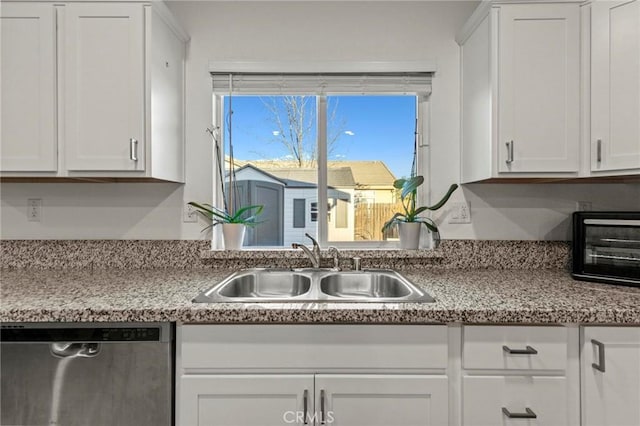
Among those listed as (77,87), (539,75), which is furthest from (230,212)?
(539,75)

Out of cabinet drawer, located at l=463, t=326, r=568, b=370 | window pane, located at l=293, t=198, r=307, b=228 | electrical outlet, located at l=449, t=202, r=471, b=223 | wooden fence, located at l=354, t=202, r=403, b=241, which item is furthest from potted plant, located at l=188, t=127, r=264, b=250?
cabinet drawer, located at l=463, t=326, r=568, b=370

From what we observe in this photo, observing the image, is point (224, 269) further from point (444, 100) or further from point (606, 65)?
point (606, 65)

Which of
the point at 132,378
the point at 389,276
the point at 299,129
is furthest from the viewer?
the point at 299,129

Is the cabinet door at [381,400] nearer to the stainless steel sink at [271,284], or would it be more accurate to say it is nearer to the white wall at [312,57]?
the stainless steel sink at [271,284]

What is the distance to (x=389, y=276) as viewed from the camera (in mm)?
1670

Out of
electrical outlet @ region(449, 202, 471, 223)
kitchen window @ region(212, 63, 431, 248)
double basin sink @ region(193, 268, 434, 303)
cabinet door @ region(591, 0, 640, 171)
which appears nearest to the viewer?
cabinet door @ region(591, 0, 640, 171)

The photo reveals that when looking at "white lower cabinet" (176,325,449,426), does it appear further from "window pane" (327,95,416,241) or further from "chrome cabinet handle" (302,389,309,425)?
"window pane" (327,95,416,241)

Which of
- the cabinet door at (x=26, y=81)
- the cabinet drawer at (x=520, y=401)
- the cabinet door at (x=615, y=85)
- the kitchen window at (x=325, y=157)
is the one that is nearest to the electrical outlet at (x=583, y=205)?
the cabinet door at (x=615, y=85)

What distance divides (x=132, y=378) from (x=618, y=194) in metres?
2.43

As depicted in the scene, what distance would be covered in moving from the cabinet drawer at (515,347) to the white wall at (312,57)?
790 mm

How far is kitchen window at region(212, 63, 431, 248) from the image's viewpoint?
1978 millimetres

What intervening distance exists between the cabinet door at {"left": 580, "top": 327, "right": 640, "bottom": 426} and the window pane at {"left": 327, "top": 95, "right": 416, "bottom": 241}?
1039 mm

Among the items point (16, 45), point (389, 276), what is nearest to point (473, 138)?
point (389, 276)

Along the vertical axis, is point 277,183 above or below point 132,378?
above
